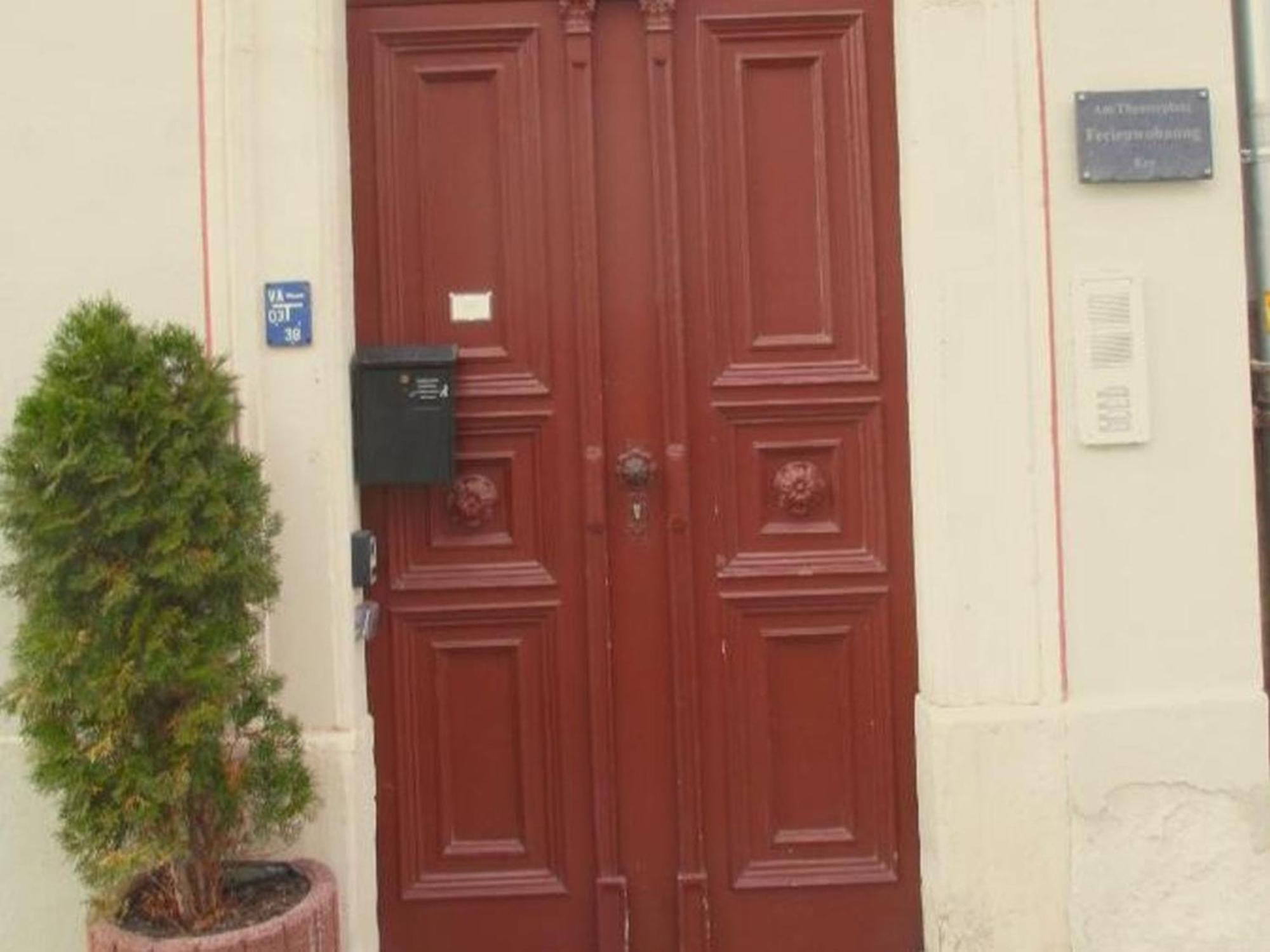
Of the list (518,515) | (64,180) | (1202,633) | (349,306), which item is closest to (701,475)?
(518,515)

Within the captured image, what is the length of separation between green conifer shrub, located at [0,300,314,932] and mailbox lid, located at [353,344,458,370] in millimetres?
634

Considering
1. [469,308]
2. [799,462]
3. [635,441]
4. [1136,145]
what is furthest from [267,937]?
[1136,145]

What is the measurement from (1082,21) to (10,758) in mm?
3485

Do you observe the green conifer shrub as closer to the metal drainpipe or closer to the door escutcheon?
the door escutcheon

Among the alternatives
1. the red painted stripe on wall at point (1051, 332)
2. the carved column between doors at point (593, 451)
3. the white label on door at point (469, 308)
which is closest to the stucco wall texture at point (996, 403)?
the red painted stripe on wall at point (1051, 332)

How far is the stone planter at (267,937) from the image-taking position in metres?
3.33

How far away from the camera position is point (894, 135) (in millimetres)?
4305

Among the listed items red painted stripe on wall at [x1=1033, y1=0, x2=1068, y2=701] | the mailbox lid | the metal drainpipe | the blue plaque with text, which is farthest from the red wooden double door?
the metal drainpipe

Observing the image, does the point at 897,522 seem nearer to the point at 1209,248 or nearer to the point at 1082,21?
the point at 1209,248

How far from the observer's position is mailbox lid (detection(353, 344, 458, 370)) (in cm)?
415

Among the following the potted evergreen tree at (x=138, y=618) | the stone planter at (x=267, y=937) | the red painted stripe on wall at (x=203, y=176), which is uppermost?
the red painted stripe on wall at (x=203, y=176)

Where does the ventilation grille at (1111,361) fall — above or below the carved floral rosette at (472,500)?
above

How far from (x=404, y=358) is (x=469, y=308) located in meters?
0.27

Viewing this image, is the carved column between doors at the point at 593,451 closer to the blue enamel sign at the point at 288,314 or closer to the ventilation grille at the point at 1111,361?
the blue enamel sign at the point at 288,314
